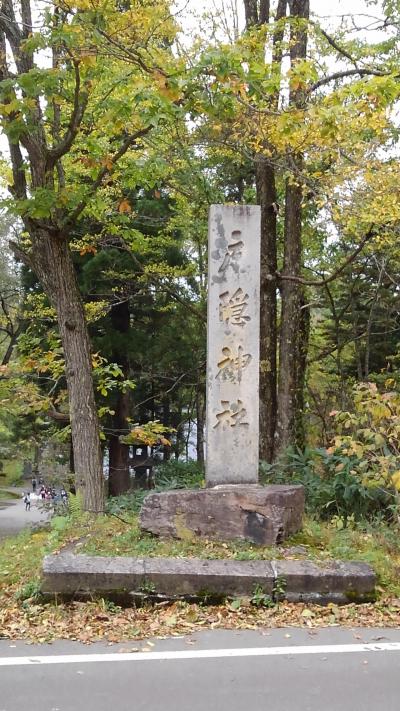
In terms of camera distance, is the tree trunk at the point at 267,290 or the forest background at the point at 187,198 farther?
the tree trunk at the point at 267,290

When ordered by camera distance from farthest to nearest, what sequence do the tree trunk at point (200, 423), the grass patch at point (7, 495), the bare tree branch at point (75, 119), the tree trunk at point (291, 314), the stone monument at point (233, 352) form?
the grass patch at point (7, 495) → the tree trunk at point (200, 423) → the tree trunk at point (291, 314) → the bare tree branch at point (75, 119) → the stone monument at point (233, 352)

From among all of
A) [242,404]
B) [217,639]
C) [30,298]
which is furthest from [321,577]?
[30,298]

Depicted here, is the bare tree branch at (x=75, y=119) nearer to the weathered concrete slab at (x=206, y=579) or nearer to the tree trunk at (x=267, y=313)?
the tree trunk at (x=267, y=313)

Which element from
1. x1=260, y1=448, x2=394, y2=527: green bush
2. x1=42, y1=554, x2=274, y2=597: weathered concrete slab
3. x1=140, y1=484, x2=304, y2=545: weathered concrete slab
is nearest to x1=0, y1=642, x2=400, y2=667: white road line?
x1=42, y1=554, x2=274, y2=597: weathered concrete slab

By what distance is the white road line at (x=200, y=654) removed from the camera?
4164 mm

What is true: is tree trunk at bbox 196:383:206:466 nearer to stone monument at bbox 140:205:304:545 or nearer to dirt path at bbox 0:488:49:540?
dirt path at bbox 0:488:49:540

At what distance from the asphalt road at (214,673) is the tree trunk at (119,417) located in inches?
542

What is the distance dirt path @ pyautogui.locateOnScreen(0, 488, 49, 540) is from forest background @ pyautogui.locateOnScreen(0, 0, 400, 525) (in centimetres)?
684

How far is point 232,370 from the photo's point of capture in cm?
677

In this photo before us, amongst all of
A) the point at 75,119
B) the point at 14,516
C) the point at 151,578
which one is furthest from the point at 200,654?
the point at 14,516

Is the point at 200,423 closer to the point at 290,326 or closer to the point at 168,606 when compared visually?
the point at 290,326

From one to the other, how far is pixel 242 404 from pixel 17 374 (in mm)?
6018

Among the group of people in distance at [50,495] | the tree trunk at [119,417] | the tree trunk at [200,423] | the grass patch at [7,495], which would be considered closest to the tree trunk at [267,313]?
the group of people in distance at [50,495]

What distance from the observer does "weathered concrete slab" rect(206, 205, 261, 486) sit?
22.2ft
